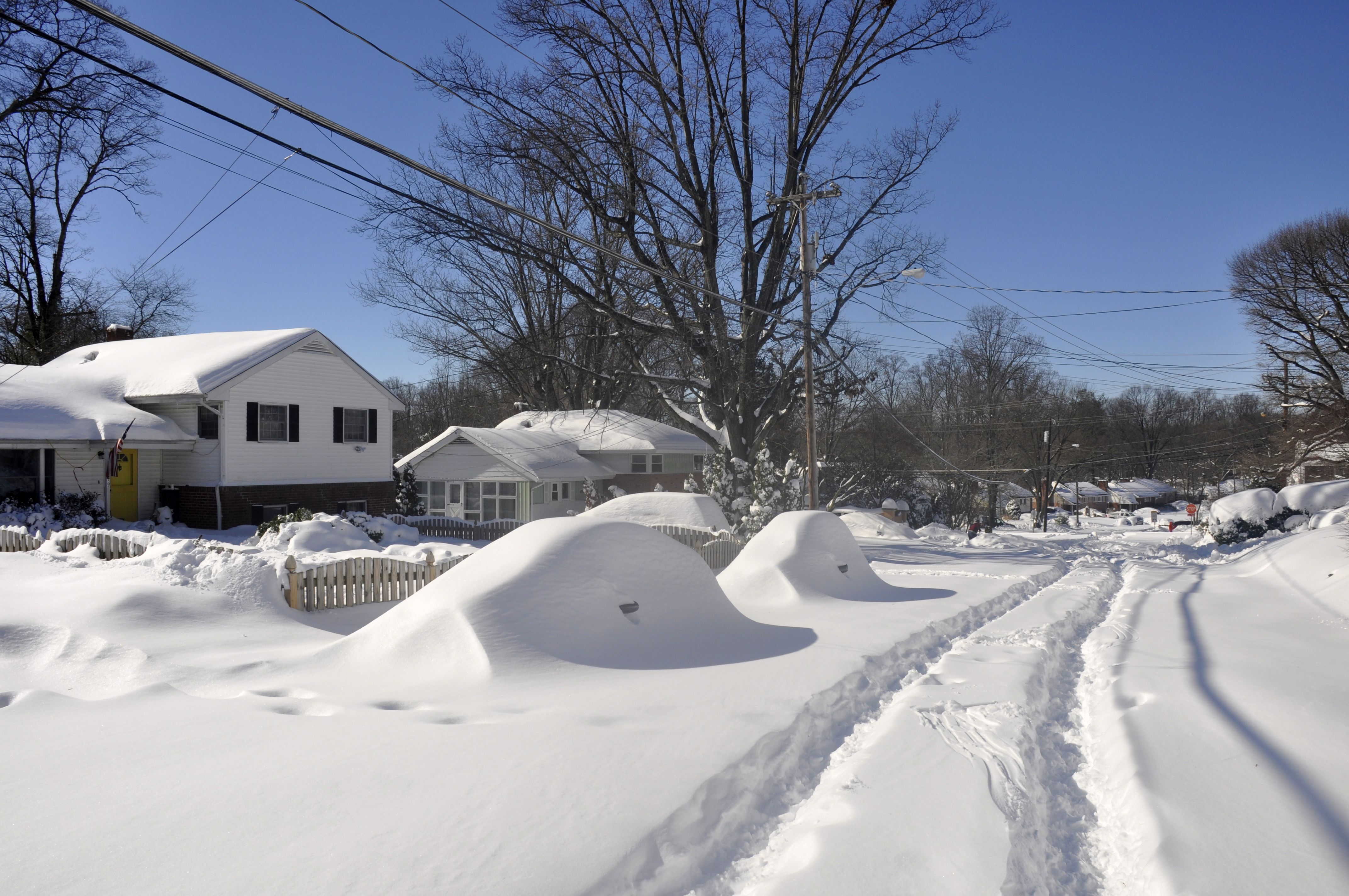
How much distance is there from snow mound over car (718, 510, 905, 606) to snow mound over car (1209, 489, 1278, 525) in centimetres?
2063

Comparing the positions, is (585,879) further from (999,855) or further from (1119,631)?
(1119,631)

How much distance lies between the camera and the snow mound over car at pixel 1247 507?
1094 inches

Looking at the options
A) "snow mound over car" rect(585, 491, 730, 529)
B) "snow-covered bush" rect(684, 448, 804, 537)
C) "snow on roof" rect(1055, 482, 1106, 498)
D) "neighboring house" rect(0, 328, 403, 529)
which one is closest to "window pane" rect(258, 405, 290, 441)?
"neighboring house" rect(0, 328, 403, 529)

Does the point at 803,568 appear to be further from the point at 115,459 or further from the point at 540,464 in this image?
the point at 540,464

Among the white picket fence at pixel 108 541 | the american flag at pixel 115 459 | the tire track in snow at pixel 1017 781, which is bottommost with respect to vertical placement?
the tire track in snow at pixel 1017 781

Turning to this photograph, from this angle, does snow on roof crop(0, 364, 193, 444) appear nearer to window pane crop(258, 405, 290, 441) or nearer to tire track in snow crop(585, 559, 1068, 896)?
window pane crop(258, 405, 290, 441)

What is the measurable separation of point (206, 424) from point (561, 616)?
20.3 m

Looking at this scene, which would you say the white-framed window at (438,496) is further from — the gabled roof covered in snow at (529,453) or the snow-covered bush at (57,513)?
the snow-covered bush at (57,513)

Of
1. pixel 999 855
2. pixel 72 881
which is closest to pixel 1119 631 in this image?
pixel 999 855

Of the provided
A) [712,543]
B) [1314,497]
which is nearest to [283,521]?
[712,543]

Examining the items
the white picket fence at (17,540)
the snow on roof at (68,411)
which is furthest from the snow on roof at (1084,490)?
the white picket fence at (17,540)

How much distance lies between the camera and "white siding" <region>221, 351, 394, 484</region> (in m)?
23.4

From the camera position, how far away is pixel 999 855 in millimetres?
4352

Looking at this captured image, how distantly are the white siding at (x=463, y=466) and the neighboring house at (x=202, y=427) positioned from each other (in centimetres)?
444
